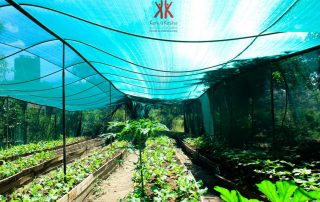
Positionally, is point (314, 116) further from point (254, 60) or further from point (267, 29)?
point (267, 29)

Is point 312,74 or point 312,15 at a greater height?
point 312,15

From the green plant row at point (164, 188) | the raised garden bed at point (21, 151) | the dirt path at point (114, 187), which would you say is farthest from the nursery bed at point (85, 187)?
the raised garden bed at point (21, 151)

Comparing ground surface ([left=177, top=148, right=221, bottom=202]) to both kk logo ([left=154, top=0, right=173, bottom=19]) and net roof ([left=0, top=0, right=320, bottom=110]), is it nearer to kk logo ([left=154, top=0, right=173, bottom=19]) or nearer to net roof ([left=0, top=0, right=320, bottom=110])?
net roof ([left=0, top=0, right=320, bottom=110])

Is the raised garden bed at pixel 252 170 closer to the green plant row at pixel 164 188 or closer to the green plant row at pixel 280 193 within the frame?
the green plant row at pixel 164 188

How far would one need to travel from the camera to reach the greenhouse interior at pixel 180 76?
305 centimetres

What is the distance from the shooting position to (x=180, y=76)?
6.59 meters

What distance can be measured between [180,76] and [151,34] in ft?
10.1

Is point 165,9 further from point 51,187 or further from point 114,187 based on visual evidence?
point 114,187

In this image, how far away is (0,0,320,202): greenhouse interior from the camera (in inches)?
120

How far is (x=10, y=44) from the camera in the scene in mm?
4656

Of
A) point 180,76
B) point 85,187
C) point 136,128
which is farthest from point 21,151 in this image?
point 136,128

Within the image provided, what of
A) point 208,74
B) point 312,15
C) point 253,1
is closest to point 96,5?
point 253,1

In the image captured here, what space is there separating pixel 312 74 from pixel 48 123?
47.5 feet

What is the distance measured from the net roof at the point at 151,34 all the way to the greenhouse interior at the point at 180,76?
0.02 m
